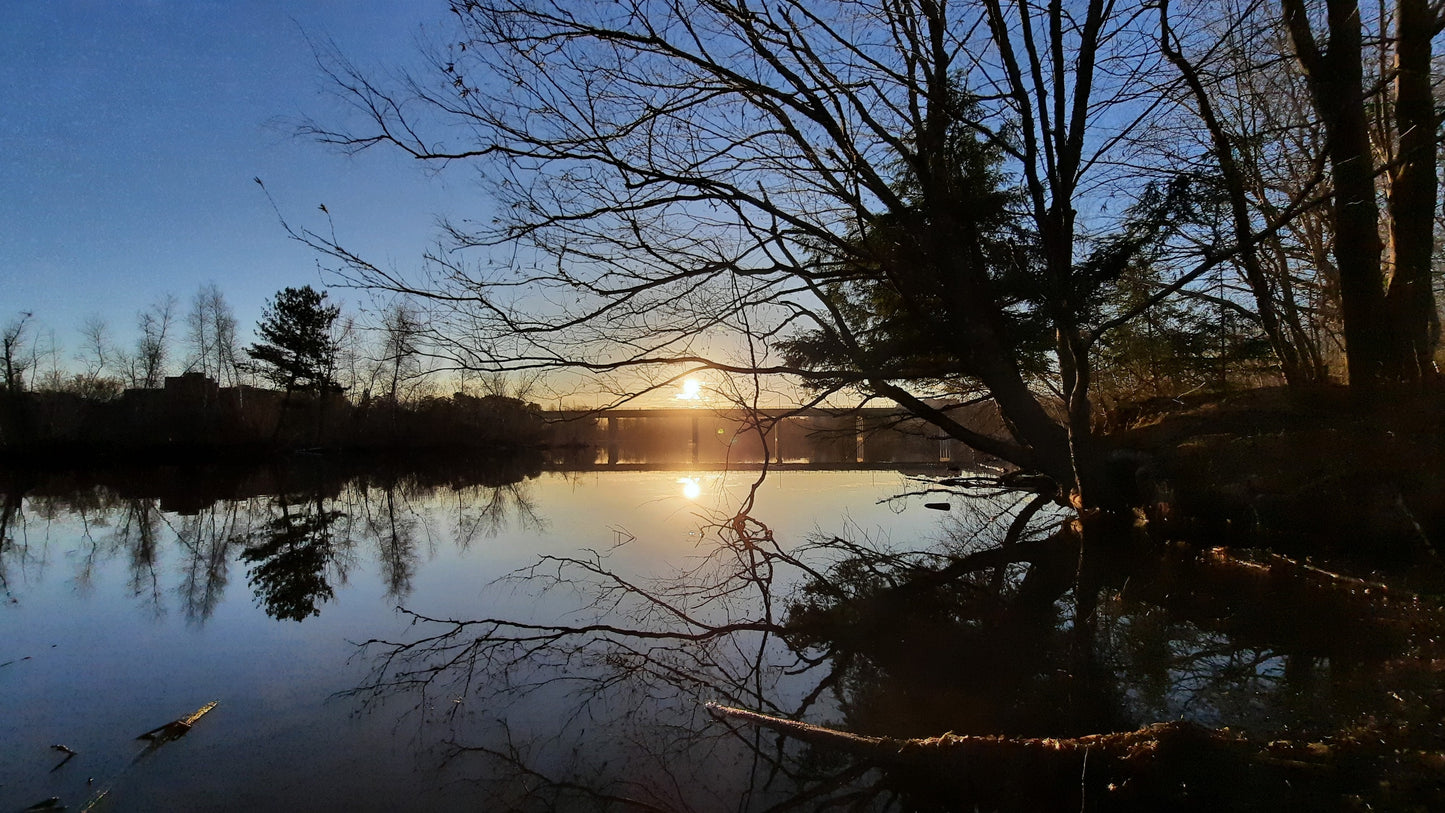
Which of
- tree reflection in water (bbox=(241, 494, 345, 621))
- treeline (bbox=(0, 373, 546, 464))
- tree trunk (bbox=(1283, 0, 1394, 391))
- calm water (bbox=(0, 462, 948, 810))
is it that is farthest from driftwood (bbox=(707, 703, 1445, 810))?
treeline (bbox=(0, 373, 546, 464))

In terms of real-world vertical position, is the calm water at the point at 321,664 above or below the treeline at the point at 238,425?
below

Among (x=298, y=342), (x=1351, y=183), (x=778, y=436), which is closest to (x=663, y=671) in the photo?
(x=1351, y=183)

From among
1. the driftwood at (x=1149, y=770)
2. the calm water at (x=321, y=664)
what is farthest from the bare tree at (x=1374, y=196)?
the driftwood at (x=1149, y=770)

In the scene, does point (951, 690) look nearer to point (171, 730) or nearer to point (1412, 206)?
point (171, 730)

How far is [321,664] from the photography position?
436cm

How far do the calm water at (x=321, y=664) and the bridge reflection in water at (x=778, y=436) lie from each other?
1.37 meters

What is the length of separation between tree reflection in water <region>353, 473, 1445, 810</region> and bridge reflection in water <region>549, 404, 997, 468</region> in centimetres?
281

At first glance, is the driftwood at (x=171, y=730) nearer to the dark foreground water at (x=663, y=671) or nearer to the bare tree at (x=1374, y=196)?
the dark foreground water at (x=663, y=671)

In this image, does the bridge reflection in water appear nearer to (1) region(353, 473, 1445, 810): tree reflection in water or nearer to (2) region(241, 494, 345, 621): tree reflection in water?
(1) region(353, 473, 1445, 810): tree reflection in water

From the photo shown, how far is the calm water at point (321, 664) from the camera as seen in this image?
2.86m

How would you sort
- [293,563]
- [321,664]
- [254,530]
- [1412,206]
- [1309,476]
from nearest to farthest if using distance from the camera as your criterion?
[321,664] → [1309,476] → [1412,206] → [293,563] → [254,530]

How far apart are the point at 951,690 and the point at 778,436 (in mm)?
15768

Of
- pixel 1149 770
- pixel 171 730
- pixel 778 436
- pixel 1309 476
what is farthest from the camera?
pixel 778 436

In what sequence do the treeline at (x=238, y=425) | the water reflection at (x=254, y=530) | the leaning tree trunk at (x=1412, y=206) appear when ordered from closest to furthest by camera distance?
the leaning tree trunk at (x=1412, y=206) < the water reflection at (x=254, y=530) < the treeline at (x=238, y=425)
